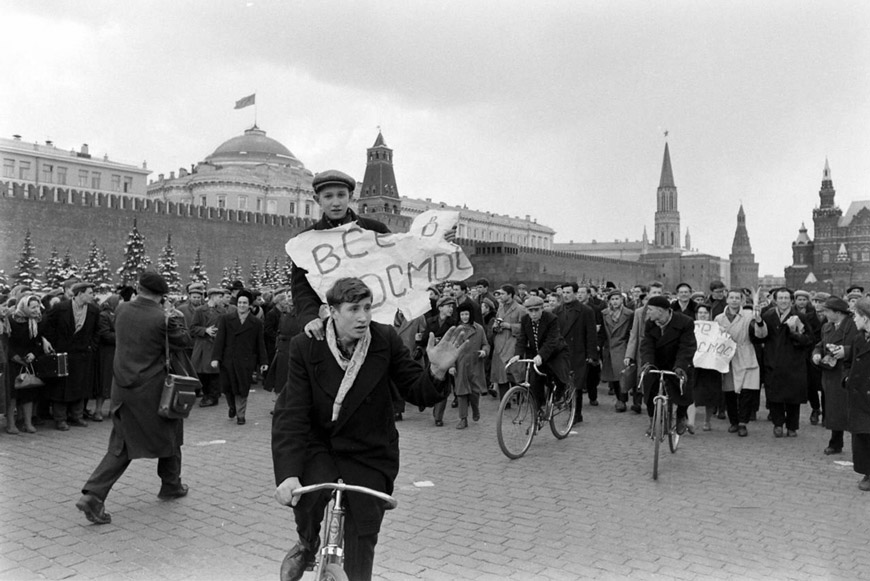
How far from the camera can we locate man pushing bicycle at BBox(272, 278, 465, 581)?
111 inches

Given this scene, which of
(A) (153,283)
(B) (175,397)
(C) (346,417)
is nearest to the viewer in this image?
(C) (346,417)

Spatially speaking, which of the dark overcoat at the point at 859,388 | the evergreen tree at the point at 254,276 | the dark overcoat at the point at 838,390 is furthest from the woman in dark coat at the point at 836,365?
the evergreen tree at the point at 254,276

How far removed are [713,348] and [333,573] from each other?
6.85m

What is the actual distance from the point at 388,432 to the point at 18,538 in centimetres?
294

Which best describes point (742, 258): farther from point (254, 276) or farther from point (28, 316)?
point (28, 316)

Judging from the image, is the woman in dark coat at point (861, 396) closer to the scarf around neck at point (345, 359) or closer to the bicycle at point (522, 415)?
the bicycle at point (522, 415)

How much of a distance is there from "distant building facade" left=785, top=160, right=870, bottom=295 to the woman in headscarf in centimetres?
8969

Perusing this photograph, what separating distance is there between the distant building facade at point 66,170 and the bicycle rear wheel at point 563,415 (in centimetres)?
6335

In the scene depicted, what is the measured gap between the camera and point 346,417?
2873 millimetres

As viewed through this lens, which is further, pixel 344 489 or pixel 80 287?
pixel 80 287

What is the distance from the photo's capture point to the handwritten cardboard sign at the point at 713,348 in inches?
326

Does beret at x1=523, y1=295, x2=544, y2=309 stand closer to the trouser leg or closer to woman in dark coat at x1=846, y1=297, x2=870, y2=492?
woman in dark coat at x1=846, y1=297, x2=870, y2=492

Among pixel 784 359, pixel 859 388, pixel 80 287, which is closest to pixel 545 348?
pixel 859 388

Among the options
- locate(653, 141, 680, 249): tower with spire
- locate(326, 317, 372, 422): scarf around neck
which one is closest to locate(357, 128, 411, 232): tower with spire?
locate(326, 317, 372, 422): scarf around neck
